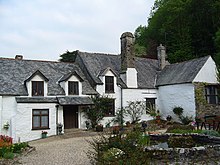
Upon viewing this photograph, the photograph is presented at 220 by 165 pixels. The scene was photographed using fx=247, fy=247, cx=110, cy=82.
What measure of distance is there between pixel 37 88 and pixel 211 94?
15.2 meters

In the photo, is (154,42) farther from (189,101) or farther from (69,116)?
(69,116)

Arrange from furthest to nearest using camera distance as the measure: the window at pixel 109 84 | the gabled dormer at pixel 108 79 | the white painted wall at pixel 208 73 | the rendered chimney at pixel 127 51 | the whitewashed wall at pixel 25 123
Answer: the rendered chimney at pixel 127 51, the window at pixel 109 84, the gabled dormer at pixel 108 79, the white painted wall at pixel 208 73, the whitewashed wall at pixel 25 123

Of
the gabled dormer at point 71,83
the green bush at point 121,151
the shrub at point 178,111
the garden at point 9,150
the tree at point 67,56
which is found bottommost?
the garden at point 9,150

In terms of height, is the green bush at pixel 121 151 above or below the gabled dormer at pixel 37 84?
below

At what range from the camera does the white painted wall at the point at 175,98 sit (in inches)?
844

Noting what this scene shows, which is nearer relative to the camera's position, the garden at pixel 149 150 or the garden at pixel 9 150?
the garden at pixel 149 150

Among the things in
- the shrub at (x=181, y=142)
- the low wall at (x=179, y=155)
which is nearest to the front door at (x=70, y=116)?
the shrub at (x=181, y=142)

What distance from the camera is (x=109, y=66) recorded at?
966 inches

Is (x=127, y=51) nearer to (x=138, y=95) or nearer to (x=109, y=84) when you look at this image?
(x=109, y=84)

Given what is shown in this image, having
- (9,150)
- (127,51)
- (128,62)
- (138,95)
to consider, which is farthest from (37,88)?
(138,95)

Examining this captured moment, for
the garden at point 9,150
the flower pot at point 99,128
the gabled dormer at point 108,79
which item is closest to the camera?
the garden at point 9,150

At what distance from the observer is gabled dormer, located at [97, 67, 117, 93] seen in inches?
859

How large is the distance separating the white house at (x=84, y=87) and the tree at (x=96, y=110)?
0.49 meters

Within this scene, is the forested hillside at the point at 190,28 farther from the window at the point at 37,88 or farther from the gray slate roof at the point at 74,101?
the window at the point at 37,88
